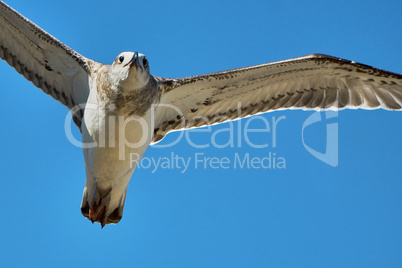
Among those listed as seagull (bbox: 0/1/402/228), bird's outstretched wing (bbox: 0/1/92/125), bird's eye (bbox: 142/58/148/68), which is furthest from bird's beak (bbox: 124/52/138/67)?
bird's outstretched wing (bbox: 0/1/92/125)

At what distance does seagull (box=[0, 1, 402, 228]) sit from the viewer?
24.0ft

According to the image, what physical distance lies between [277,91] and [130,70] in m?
2.92

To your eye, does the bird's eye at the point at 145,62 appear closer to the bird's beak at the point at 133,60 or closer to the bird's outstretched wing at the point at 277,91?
the bird's beak at the point at 133,60

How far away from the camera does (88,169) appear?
7.71 metres

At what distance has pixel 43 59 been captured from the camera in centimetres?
852

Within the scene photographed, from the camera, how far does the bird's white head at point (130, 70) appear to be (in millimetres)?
7016

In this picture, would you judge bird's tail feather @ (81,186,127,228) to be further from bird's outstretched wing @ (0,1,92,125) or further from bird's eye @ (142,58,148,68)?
bird's eye @ (142,58,148,68)

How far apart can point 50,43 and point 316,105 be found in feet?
13.9

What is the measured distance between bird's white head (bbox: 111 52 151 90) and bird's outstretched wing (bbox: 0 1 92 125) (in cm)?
105

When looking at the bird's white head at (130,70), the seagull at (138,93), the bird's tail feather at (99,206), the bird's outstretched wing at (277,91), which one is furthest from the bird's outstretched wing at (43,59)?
the bird's outstretched wing at (277,91)

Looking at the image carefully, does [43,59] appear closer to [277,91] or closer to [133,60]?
Answer: [133,60]

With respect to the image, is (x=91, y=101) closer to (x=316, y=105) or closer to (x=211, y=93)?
(x=211, y=93)

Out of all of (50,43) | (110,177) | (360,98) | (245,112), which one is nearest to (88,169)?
(110,177)

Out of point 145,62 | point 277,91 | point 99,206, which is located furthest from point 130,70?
point 277,91
